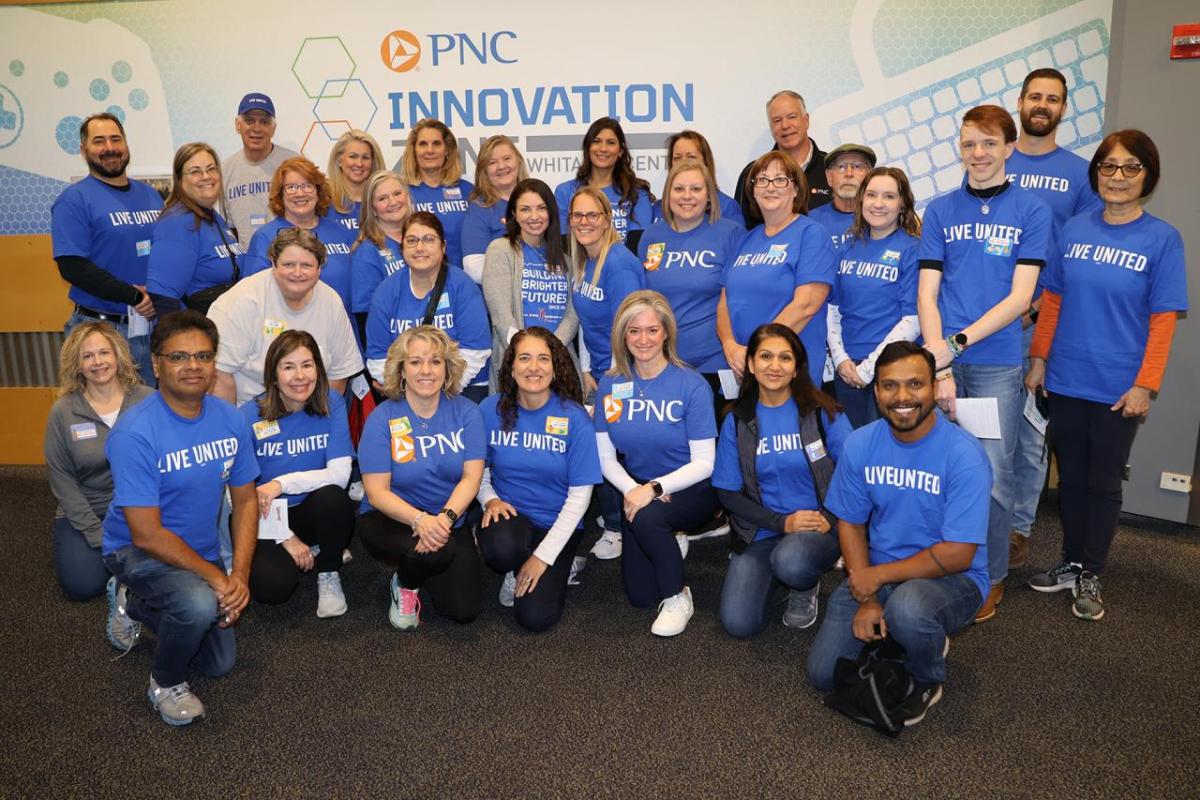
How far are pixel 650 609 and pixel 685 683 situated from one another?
1.92 ft

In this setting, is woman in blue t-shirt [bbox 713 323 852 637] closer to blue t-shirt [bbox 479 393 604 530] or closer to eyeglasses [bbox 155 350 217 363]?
blue t-shirt [bbox 479 393 604 530]

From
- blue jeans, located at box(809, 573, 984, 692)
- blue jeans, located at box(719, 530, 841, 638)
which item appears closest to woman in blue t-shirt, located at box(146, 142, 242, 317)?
blue jeans, located at box(719, 530, 841, 638)

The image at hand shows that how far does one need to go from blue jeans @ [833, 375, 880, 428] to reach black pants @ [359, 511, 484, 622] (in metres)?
1.60

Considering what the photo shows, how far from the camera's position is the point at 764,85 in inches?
191

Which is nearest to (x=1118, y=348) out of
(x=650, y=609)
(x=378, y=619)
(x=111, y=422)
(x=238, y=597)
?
(x=650, y=609)

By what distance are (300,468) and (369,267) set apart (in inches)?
39.8

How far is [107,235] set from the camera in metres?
4.31

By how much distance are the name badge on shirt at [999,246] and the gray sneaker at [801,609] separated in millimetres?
1364

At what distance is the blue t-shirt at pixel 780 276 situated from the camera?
11.7 feet

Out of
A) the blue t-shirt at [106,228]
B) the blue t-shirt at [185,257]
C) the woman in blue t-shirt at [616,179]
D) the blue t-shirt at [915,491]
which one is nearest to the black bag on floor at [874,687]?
the blue t-shirt at [915,491]

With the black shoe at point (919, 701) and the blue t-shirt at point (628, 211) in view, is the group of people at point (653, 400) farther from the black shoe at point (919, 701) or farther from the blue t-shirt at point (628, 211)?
the blue t-shirt at point (628, 211)

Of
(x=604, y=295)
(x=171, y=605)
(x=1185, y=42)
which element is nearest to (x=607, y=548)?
(x=604, y=295)

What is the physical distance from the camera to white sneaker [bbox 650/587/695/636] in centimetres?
326

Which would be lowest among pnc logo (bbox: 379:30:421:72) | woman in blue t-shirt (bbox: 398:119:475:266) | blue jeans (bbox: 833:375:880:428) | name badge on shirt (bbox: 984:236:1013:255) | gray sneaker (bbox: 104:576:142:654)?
gray sneaker (bbox: 104:576:142:654)
